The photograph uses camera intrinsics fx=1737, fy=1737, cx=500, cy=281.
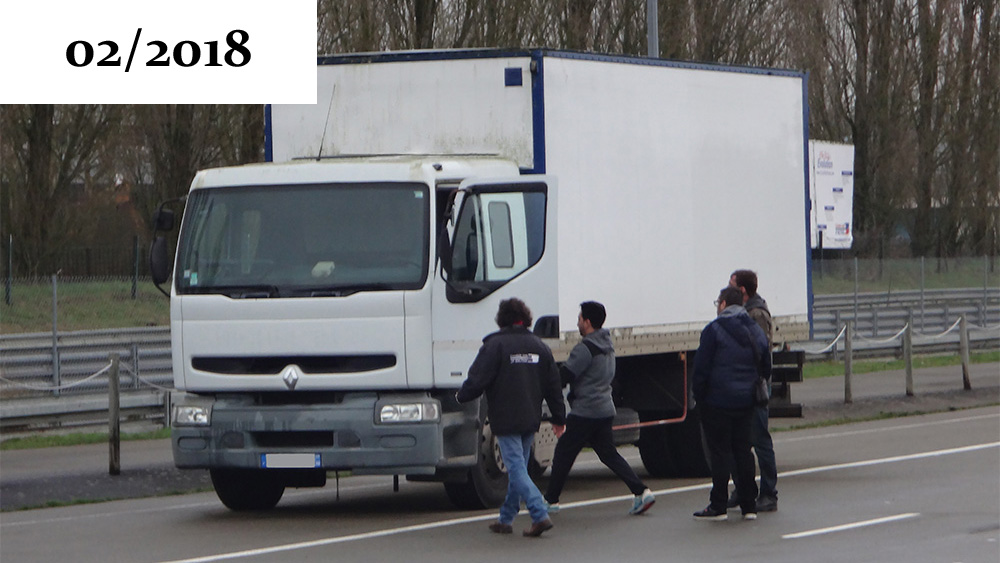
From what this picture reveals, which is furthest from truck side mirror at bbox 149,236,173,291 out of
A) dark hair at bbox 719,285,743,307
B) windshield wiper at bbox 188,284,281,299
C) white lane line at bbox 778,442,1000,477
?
white lane line at bbox 778,442,1000,477

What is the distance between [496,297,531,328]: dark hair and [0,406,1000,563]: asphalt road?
1.46 meters

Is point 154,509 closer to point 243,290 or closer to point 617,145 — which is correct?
point 243,290

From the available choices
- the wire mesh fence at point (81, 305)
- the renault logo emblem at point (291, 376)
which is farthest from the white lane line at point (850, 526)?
the wire mesh fence at point (81, 305)

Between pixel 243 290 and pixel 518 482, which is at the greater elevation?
pixel 243 290

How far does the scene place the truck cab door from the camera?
41.6 ft

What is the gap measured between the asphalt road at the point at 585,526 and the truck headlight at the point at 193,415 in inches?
29.8

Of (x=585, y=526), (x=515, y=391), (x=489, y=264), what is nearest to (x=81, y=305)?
(x=489, y=264)

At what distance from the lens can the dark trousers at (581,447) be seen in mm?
12508

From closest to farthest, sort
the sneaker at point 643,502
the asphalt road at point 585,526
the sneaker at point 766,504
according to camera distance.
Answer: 1. the asphalt road at point 585,526
2. the sneaker at point 643,502
3. the sneaker at point 766,504

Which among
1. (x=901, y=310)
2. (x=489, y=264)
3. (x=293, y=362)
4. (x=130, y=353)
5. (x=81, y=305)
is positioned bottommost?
(x=901, y=310)

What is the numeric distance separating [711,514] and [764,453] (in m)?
0.92

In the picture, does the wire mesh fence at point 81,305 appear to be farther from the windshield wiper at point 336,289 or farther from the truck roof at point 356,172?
the windshield wiper at point 336,289

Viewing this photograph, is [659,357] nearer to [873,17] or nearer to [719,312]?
[719,312]

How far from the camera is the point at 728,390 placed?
1254cm
